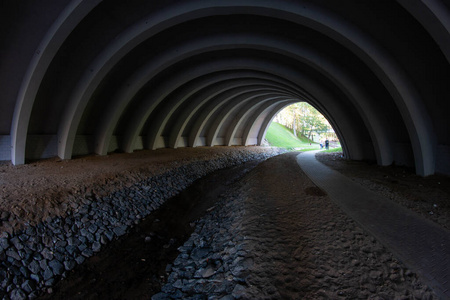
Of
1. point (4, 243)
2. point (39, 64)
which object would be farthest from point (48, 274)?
point (39, 64)

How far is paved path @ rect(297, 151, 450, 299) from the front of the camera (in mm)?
3180

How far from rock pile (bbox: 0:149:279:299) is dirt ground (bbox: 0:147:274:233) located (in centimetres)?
26

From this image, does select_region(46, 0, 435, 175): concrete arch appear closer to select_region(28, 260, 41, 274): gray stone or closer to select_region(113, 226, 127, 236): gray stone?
select_region(113, 226, 127, 236): gray stone

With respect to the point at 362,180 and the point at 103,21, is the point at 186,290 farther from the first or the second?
the point at 103,21

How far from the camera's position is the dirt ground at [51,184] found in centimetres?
541

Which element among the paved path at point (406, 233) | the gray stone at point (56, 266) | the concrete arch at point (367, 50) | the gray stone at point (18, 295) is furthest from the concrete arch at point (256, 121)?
the gray stone at point (18, 295)

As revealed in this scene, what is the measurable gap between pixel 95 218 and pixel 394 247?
252 inches

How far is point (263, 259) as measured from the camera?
12.5ft

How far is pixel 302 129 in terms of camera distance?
50.4 metres

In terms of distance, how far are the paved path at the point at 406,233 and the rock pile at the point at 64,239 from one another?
220 inches

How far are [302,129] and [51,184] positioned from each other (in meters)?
48.4

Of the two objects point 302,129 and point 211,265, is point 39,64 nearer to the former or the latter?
point 211,265

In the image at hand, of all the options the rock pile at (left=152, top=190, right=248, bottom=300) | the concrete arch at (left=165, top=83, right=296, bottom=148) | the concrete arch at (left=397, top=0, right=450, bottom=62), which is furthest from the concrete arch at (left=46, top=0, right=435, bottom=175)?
the concrete arch at (left=165, top=83, right=296, bottom=148)

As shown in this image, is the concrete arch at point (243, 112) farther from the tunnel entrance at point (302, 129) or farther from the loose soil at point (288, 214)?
the loose soil at point (288, 214)
